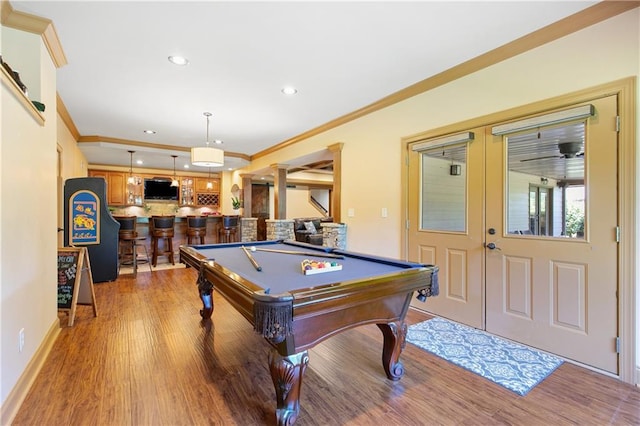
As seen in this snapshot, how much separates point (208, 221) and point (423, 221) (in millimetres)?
5417

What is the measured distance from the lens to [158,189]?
8992 millimetres

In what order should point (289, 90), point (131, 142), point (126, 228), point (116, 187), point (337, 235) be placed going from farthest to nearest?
1. point (116, 187)
2. point (131, 142)
3. point (126, 228)
4. point (337, 235)
5. point (289, 90)

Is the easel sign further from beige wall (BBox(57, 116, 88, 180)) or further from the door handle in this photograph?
the door handle

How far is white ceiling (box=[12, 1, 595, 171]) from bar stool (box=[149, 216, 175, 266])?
7.22 ft

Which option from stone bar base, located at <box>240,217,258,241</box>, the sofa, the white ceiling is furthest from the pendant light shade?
the sofa

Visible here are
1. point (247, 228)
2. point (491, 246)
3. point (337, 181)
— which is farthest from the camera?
point (247, 228)

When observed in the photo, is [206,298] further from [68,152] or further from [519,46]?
[68,152]

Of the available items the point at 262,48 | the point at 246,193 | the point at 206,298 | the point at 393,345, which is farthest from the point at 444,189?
the point at 246,193

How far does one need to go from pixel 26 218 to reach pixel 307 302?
2.15 m

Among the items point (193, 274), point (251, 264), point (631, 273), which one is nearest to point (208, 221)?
point (193, 274)

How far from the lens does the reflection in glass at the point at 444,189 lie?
3.15 meters

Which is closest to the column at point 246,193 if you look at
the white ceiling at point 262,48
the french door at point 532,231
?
the white ceiling at point 262,48

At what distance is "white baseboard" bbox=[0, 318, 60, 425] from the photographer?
165 cm

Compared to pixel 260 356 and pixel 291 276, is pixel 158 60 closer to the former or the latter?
pixel 291 276
